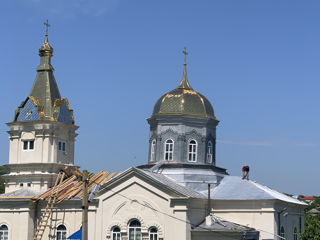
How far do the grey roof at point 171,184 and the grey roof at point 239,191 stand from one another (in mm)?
1339

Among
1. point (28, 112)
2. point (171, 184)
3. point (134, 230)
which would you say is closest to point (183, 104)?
point (171, 184)

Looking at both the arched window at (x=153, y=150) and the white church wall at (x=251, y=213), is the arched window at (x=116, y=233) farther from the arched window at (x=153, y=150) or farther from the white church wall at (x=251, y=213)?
the arched window at (x=153, y=150)

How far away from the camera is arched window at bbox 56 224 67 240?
4338 centimetres

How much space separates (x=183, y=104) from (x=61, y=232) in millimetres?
12010

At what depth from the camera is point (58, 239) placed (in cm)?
4347

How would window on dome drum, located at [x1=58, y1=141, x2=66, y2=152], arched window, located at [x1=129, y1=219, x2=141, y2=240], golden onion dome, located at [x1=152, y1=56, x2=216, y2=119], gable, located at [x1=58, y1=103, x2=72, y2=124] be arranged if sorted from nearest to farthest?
arched window, located at [x1=129, y1=219, x2=141, y2=240]
golden onion dome, located at [x1=152, y1=56, x2=216, y2=119]
window on dome drum, located at [x1=58, y1=141, x2=66, y2=152]
gable, located at [x1=58, y1=103, x2=72, y2=124]

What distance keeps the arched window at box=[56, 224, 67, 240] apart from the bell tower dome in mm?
7780

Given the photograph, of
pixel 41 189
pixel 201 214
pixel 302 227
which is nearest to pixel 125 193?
pixel 201 214

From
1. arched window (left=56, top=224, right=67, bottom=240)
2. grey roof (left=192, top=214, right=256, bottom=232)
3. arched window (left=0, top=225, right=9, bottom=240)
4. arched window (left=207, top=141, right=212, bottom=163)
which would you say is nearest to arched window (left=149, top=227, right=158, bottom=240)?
grey roof (left=192, top=214, right=256, bottom=232)

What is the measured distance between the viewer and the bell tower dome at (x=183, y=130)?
45.7 metres

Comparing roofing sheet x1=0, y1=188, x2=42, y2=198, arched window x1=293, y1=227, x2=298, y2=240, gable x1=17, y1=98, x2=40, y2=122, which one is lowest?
arched window x1=293, y1=227, x2=298, y2=240

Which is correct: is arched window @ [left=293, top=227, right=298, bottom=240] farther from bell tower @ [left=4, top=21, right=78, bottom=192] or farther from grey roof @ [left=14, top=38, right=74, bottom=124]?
grey roof @ [left=14, top=38, right=74, bottom=124]

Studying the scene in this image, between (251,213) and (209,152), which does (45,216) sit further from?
(251,213)

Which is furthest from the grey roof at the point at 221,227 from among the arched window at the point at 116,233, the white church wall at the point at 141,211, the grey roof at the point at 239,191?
the arched window at the point at 116,233
